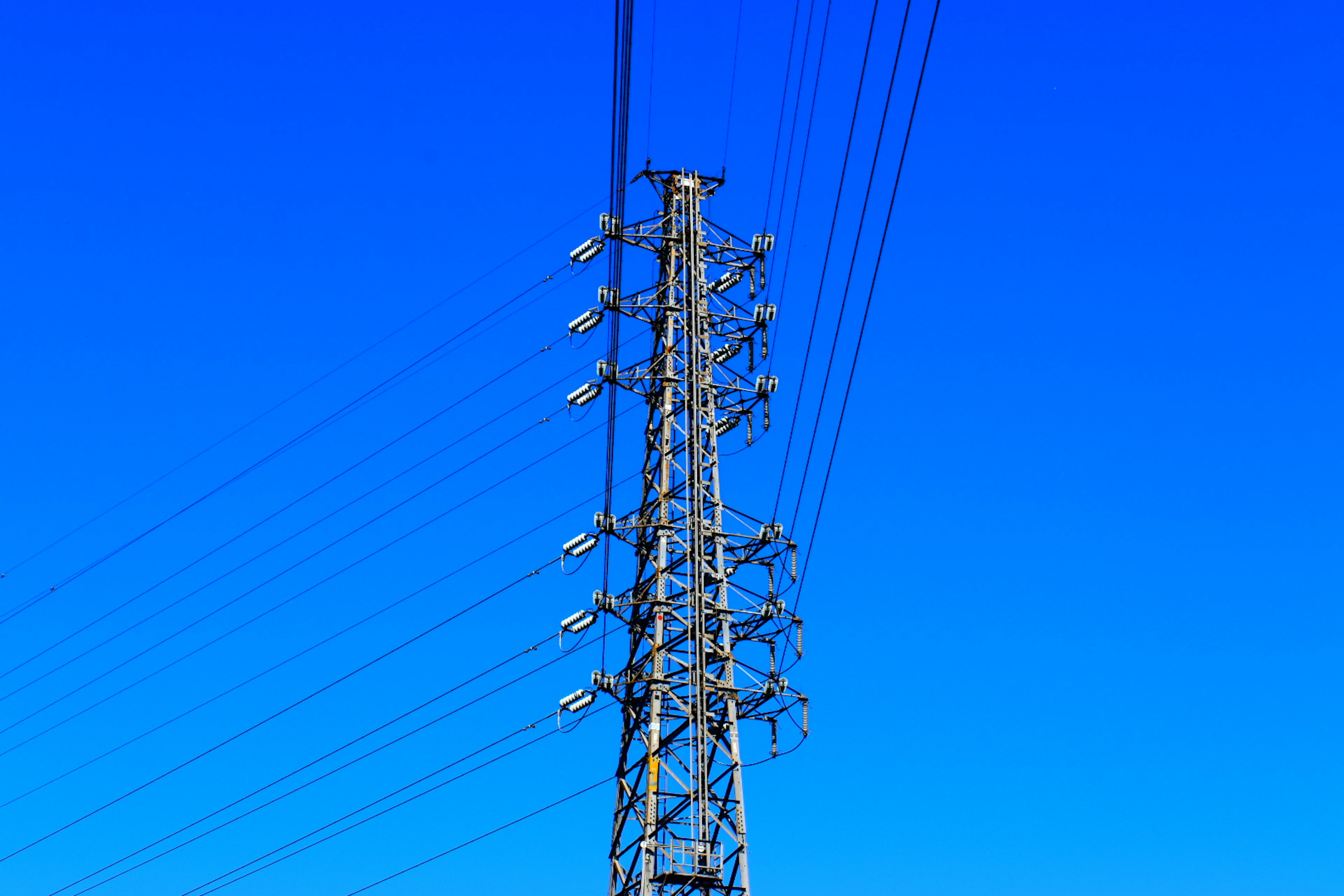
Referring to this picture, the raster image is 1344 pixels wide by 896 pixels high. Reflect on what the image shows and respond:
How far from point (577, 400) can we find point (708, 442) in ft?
13.5

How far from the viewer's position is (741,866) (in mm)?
22219

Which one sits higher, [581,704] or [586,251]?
[586,251]

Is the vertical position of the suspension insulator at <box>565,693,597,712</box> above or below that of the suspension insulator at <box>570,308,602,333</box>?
below

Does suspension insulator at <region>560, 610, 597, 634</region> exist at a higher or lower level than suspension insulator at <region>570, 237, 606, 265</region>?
lower

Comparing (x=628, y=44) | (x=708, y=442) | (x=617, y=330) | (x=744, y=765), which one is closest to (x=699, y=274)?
(x=617, y=330)

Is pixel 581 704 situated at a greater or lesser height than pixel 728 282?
lesser

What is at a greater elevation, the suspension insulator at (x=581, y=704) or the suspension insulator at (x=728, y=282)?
the suspension insulator at (x=728, y=282)

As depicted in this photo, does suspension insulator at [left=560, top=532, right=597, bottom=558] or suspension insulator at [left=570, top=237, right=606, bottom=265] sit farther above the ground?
suspension insulator at [left=570, top=237, right=606, bottom=265]

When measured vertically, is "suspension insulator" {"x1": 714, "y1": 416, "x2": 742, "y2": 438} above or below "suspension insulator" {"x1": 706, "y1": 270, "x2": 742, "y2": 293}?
below

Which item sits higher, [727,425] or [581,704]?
[727,425]

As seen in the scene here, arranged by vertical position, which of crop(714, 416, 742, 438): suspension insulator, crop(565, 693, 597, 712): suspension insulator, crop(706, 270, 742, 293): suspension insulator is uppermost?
crop(706, 270, 742, 293): suspension insulator

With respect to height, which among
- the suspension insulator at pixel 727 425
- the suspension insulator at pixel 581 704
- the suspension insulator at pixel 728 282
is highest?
the suspension insulator at pixel 728 282

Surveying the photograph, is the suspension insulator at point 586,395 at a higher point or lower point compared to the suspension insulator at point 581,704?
higher

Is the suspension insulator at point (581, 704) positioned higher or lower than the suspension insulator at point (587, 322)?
lower
